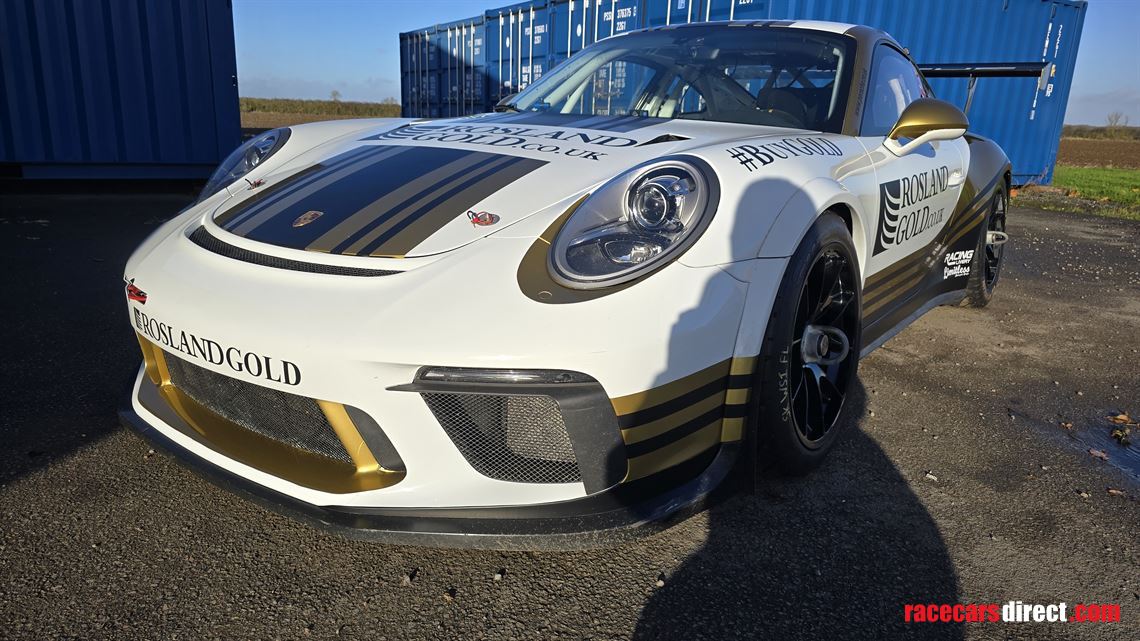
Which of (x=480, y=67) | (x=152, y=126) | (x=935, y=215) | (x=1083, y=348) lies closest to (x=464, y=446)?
(x=935, y=215)

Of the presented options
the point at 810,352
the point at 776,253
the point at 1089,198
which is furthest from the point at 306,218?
the point at 1089,198

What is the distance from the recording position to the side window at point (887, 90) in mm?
2787

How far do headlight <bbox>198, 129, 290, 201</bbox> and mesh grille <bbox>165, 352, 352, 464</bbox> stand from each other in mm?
891

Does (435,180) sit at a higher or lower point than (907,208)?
higher

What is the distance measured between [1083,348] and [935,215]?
1.33 metres

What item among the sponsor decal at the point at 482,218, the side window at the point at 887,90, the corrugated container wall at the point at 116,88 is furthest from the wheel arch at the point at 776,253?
the corrugated container wall at the point at 116,88

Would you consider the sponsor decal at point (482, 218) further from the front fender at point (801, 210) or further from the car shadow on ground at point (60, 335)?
the car shadow on ground at point (60, 335)

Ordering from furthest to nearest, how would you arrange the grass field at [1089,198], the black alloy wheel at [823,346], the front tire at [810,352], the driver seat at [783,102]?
the grass field at [1089,198] < the driver seat at [783,102] < the black alloy wheel at [823,346] < the front tire at [810,352]

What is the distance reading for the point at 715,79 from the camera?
2.89 meters

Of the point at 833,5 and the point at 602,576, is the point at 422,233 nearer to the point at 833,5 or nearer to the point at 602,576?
the point at 602,576

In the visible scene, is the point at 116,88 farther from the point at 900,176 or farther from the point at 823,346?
the point at 823,346

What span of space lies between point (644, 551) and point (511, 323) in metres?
0.71

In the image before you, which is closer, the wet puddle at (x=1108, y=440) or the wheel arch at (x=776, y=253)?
the wheel arch at (x=776, y=253)

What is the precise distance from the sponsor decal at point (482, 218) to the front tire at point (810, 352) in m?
0.70
